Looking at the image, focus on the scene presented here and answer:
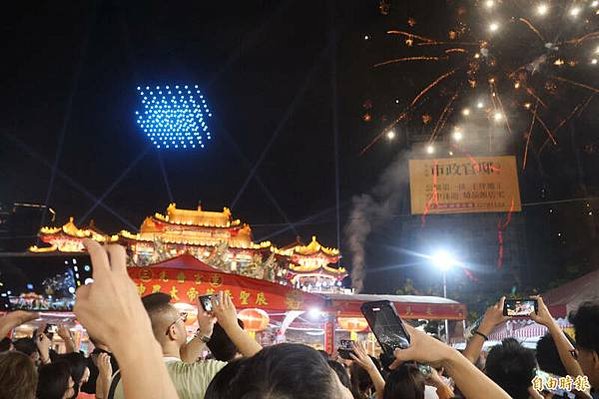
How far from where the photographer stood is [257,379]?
106cm

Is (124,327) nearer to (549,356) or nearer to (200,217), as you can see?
(549,356)

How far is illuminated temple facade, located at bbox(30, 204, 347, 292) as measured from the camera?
99.7 feet

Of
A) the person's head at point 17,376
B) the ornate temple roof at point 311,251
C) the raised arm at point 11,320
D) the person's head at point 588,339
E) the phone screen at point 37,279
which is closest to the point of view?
the person's head at point 17,376

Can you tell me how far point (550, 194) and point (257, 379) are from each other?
1062 inches

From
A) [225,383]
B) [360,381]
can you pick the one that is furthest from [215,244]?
[225,383]

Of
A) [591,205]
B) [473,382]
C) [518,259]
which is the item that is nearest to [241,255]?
[518,259]

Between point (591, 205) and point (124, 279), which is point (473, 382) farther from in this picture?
point (591, 205)

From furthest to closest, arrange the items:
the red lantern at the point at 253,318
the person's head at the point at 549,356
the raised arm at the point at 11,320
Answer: the red lantern at the point at 253,318
the person's head at the point at 549,356
the raised arm at the point at 11,320

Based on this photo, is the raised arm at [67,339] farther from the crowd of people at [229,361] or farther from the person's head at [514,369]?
the person's head at [514,369]

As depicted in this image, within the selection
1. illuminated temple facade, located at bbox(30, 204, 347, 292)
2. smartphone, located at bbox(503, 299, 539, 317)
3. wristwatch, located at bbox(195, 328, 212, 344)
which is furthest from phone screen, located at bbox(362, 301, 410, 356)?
illuminated temple facade, located at bbox(30, 204, 347, 292)

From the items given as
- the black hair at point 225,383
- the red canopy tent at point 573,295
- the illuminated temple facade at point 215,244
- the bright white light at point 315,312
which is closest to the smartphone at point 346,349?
the black hair at point 225,383

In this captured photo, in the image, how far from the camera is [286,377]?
3.43ft

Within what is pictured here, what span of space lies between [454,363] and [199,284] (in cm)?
956

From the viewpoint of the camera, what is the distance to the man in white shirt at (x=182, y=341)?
2.40 m
